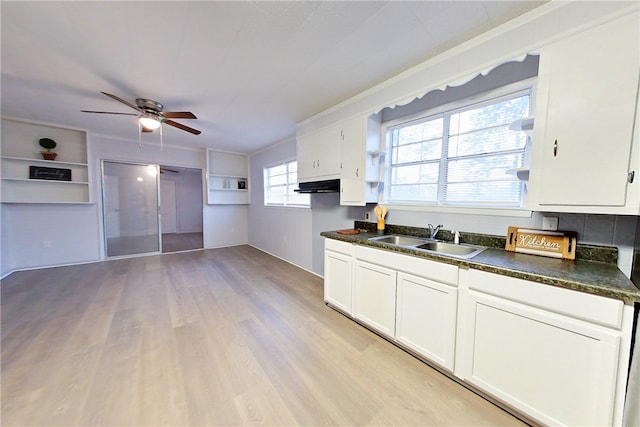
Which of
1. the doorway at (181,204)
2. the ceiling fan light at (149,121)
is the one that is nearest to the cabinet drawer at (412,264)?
the ceiling fan light at (149,121)

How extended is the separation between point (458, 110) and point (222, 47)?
220cm

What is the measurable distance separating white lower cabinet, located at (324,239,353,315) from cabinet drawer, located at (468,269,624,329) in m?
1.22

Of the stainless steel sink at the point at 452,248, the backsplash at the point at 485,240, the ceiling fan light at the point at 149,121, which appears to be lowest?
the stainless steel sink at the point at 452,248

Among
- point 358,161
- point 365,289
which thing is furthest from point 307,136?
point 365,289

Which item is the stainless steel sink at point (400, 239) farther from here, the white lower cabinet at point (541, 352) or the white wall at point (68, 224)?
the white wall at point (68, 224)

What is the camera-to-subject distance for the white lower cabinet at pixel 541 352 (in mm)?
1107

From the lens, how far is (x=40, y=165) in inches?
155

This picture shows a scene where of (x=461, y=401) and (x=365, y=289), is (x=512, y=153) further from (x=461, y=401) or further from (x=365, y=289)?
(x=461, y=401)

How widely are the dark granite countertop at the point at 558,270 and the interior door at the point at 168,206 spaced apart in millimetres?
8938

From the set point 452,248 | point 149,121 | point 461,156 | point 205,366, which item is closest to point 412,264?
point 452,248

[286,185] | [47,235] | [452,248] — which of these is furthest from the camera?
[286,185]

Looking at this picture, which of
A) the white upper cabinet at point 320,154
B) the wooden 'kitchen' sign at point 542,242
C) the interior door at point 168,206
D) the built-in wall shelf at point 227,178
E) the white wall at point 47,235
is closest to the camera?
the wooden 'kitchen' sign at point 542,242

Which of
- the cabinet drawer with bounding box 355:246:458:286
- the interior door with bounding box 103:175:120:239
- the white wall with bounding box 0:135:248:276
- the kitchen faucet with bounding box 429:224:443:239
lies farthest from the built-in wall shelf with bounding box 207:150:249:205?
the kitchen faucet with bounding box 429:224:443:239

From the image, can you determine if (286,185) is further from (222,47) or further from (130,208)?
(130,208)
